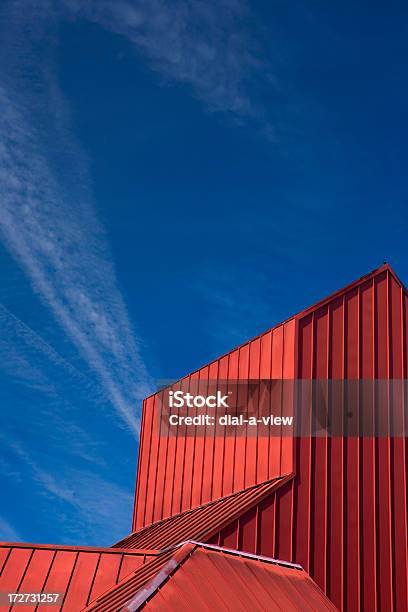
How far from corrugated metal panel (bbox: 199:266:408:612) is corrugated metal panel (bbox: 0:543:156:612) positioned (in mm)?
2382

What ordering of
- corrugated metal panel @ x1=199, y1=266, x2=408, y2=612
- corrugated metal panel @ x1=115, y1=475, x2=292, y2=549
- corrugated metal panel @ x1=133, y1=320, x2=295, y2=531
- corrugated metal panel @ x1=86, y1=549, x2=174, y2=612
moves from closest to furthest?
corrugated metal panel @ x1=86, y1=549, x2=174, y2=612 < corrugated metal panel @ x1=115, y1=475, x2=292, y2=549 < corrugated metal panel @ x1=199, y1=266, x2=408, y2=612 < corrugated metal panel @ x1=133, y1=320, x2=295, y2=531

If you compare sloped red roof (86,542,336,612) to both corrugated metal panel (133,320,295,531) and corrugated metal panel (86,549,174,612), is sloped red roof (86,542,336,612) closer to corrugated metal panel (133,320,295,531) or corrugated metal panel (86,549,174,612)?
corrugated metal panel (86,549,174,612)

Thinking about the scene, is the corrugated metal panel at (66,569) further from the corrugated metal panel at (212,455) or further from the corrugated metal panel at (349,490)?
the corrugated metal panel at (212,455)

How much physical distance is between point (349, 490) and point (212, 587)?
7234mm

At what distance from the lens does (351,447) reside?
22516 millimetres

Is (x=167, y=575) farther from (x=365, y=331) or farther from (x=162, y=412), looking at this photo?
(x=162, y=412)

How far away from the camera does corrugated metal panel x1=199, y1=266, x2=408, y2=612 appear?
20.8 meters

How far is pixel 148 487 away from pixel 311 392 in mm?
9129

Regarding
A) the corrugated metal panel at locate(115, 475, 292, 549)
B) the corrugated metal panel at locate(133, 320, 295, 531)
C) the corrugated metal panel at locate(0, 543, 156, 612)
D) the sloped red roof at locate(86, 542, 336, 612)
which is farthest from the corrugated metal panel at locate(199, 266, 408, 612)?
the corrugated metal panel at locate(0, 543, 156, 612)

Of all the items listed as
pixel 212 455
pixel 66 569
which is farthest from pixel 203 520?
pixel 212 455

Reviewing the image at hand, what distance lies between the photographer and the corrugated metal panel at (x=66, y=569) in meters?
18.3

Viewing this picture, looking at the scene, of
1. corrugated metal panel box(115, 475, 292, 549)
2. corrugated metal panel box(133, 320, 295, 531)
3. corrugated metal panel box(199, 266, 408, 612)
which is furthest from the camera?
corrugated metal panel box(133, 320, 295, 531)

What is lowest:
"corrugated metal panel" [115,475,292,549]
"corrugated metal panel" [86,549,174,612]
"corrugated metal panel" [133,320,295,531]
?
"corrugated metal panel" [86,549,174,612]

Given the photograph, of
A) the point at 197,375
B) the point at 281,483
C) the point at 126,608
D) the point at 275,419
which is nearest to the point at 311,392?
the point at 275,419
